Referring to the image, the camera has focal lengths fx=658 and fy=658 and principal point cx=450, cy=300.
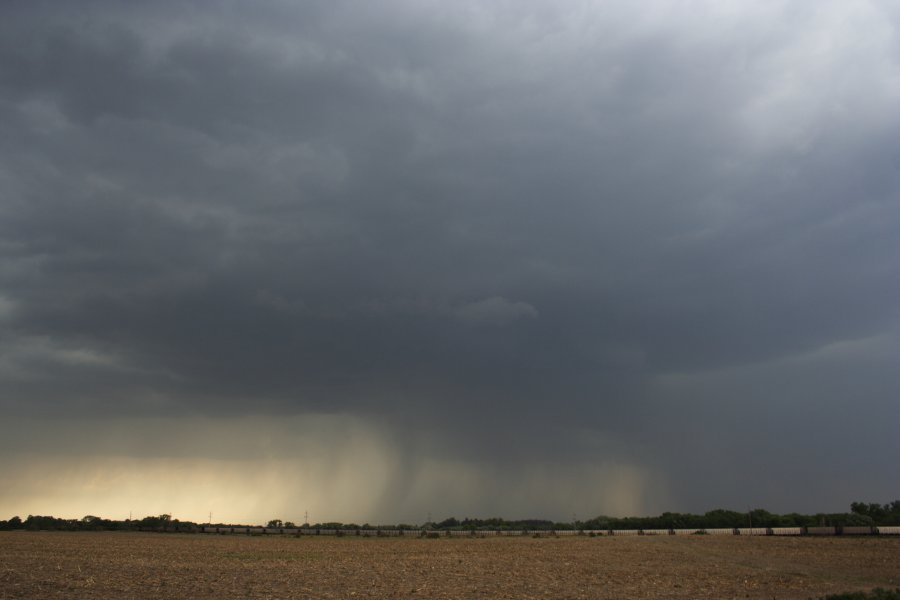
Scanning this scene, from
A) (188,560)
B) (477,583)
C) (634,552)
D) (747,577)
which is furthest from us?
(634,552)

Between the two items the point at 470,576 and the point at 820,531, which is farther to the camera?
the point at 820,531

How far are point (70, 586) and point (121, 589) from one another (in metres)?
2.64

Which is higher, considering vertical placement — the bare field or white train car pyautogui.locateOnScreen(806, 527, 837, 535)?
white train car pyautogui.locateOnScreen(806, 527, 837, 535)

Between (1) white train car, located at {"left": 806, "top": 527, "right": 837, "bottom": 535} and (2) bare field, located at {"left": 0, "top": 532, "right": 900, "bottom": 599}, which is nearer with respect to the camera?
(2) bare field, located at {"left": 0, "top": 532, "right": 900, "bottom": 599}

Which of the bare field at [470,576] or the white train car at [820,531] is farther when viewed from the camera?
the white train car at [820,531]

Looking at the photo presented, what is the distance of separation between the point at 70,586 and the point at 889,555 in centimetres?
7069

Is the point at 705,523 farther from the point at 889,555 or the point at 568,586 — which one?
the point at 568,586

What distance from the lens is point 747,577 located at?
156ft

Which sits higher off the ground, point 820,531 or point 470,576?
point 820,531

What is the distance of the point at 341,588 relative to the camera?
38.8m

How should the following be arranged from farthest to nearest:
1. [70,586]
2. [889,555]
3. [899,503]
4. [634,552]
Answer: [899,503] < [634,552] < [889,555] < [70,586]

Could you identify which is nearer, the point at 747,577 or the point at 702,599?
the point at 702,599

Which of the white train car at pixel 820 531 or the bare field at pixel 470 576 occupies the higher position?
the white train car at pixel 820 531

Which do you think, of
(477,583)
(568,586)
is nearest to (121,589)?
(477,583)
